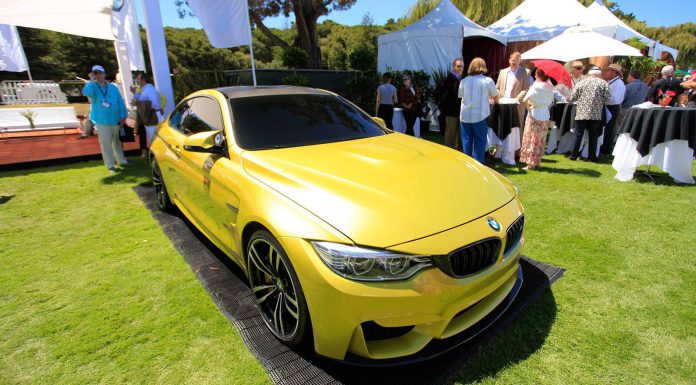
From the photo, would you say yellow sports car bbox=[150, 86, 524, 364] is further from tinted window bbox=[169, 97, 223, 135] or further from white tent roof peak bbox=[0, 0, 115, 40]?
white tent roof peak bbox=[0, 0, 115, 40]

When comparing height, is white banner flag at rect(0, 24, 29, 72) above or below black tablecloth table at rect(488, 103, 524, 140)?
above

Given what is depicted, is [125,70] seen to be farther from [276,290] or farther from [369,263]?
[369,263]

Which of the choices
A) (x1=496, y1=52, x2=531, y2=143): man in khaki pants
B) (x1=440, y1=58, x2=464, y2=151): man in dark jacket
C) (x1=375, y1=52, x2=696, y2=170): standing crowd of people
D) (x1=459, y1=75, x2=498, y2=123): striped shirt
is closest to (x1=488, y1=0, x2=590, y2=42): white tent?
(x1=375, y1=52, x2=696, y2=170): standing crowd of people

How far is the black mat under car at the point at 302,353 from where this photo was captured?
2051 mm

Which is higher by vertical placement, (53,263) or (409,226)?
(409,226)

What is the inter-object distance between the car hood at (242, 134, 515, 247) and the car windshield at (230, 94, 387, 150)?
175 mm

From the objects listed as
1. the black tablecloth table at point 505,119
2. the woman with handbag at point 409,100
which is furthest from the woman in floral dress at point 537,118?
the woman with handbag at point 409,100

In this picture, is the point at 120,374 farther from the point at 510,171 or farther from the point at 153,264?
the point at 510,171

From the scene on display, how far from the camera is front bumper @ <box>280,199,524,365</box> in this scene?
1.75 meters

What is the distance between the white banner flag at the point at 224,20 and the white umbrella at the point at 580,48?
6.36 metres

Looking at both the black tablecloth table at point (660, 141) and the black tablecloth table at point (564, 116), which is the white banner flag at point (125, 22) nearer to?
the black tablecloth table at point (564, 116)

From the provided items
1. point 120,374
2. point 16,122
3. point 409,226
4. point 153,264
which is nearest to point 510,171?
point 409,226

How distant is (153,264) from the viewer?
3.41 m

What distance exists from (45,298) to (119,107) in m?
4.86
